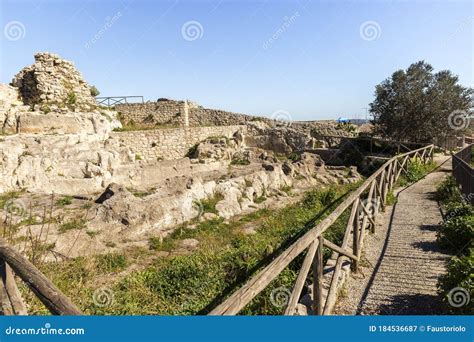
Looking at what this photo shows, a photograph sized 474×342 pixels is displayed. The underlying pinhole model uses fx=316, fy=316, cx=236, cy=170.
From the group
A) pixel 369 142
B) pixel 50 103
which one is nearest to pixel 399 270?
pixel 50 103

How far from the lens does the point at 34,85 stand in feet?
65.3

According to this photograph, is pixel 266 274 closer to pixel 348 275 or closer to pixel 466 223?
pixel 348 275

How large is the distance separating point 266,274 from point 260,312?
2.28 metres

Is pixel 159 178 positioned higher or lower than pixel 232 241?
higher

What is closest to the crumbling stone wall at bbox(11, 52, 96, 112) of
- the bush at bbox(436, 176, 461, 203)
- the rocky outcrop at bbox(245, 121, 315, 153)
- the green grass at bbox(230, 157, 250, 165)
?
the green grass at bbox(230, 157, 250, 165)

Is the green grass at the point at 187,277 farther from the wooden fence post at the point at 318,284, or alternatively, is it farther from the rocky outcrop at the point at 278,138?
the rocky outcrop at the point at 278,138

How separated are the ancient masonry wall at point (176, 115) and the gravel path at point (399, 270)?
2306cm

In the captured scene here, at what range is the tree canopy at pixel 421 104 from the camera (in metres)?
25.6

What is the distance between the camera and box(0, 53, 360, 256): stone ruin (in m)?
9.81

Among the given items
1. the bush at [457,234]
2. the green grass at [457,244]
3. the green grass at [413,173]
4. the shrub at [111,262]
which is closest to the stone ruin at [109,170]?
the shrub at [111,262]

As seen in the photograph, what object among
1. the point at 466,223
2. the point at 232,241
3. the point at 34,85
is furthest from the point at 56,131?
the point at 466,223

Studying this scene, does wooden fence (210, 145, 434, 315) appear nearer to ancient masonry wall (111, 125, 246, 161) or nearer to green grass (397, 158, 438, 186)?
green grass (397, 158, 438, 186)

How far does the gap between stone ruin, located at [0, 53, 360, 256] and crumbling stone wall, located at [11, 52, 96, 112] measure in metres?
0.06

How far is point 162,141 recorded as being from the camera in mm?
23719
